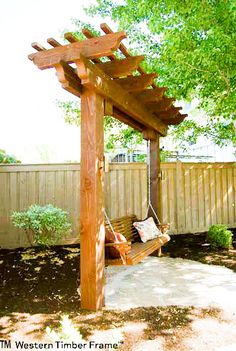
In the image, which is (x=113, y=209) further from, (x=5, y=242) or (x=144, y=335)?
(x=144, y=335)

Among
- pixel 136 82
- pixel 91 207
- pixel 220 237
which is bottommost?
pixel 220 237

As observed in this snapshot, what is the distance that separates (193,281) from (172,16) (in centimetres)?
436

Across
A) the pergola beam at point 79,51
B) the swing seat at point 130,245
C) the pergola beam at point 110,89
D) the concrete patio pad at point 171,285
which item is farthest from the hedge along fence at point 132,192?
the pergola beam at point 79,51

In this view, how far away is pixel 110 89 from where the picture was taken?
3.39 meters

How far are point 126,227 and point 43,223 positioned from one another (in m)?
1.68

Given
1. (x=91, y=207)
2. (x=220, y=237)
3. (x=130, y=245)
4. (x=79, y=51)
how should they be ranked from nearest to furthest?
(x=79, y=51) → (x=91, y=207) → (x=130, y=245) → (x=220, y=237)

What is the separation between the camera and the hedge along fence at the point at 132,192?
19.8 ft

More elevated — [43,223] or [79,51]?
[79,51]

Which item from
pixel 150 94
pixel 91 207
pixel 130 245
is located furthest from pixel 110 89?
pixel 130 245

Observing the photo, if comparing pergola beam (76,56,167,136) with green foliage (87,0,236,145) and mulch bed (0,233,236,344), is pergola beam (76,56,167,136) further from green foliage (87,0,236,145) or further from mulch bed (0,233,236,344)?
mulch bed (0,233,236,344)

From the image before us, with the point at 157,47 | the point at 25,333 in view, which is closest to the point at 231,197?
the point at 157,47

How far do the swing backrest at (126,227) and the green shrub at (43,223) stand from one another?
55.8 inches

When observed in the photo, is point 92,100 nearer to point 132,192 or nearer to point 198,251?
point 198,251

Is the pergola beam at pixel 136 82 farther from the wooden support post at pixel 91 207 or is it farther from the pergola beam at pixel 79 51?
the pergola beam at pixel 79 51
